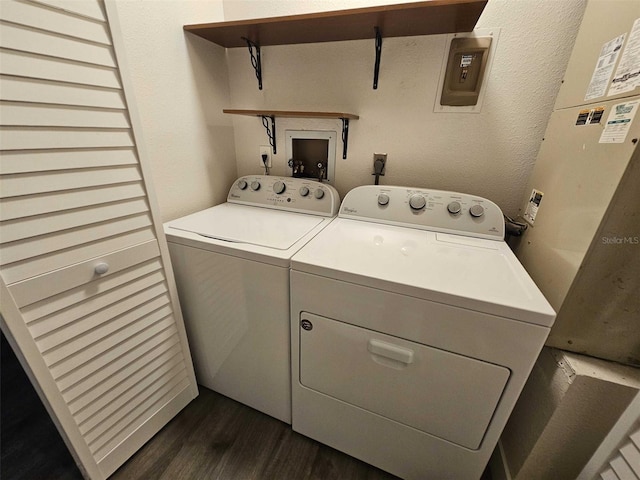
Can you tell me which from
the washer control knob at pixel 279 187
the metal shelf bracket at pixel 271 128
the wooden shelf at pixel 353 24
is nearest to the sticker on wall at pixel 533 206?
the wooden shelf at pixel 353 24

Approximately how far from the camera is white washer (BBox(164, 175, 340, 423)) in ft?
3.34

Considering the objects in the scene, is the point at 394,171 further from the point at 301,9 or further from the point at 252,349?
the point at 252,349

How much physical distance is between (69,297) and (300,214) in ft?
3.13

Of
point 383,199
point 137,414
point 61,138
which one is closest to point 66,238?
point 61,138

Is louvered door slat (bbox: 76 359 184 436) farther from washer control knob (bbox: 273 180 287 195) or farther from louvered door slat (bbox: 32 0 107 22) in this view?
louvered door slat (bbox: 32 0 107 22)

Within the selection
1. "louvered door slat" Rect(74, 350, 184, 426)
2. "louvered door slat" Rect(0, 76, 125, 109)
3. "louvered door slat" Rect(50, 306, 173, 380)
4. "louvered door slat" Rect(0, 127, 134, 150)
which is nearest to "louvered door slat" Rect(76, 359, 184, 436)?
"louvered door slat" Rect(74, 350, 184, 426)

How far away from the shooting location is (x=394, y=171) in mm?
1422

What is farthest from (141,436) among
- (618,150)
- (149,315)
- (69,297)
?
(618,150)

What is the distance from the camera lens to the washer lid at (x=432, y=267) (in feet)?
2.40

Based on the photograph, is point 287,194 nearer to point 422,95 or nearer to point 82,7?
point 422,95

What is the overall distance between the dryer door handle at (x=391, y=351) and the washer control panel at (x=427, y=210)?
59 centimetres

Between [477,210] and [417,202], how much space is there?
9.9 inches

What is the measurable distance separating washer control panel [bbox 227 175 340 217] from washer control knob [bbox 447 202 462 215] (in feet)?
1.79

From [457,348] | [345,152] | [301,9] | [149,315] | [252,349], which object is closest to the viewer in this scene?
[457,348]
